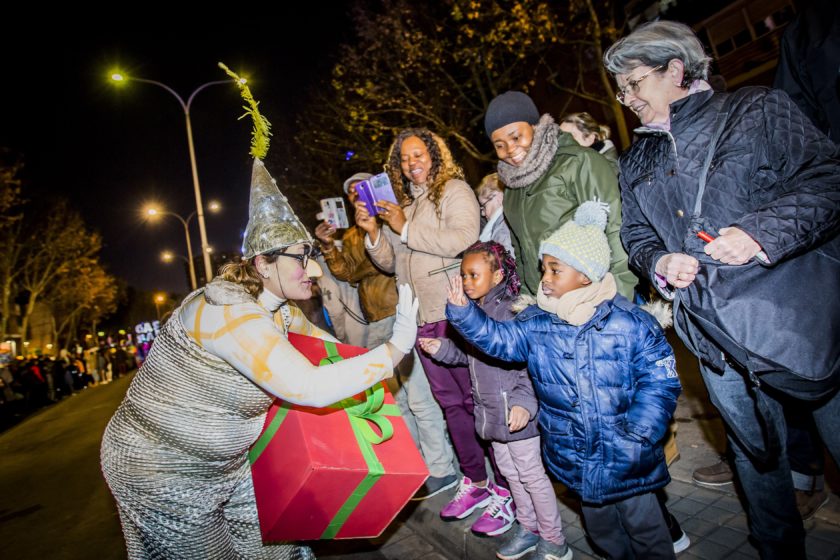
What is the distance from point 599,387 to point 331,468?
1.29m

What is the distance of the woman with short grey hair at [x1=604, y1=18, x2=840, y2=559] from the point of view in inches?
73.6

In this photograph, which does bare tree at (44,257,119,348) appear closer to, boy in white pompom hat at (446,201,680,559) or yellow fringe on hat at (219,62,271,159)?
yellow fringe on hat at (219,62,271,159)

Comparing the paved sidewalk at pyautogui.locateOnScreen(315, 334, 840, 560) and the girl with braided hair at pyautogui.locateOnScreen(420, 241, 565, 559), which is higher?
the girl with braided hair at pyautogui.locateOnScreen(420, 241, 565, 559)

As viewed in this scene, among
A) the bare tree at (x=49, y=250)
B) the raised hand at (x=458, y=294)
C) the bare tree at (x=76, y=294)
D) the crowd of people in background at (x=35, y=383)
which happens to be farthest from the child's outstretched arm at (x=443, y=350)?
the bare tree at (x=76, y=294)

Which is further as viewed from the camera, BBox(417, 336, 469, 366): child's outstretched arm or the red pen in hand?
BBox(417, 336, 469, 366): child's outstretched arm

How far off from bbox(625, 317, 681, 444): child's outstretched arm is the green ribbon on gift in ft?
3.87

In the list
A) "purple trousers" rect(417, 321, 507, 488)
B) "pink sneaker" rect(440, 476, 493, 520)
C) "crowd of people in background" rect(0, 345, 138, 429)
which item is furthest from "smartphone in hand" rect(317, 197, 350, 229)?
"crowd of people in background" rect(0, 345, 138, 429)

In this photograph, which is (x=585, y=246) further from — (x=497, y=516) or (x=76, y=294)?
(x=76, y=294)

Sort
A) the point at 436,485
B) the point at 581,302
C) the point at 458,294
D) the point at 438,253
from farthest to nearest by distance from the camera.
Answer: the point at 436,485
the point at 438,253
the point at 458,294
the point at 581,302

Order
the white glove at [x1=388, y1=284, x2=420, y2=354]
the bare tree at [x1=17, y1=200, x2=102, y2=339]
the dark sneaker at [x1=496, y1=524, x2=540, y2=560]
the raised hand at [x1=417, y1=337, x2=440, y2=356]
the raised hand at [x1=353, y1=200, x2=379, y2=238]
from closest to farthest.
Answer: the white glove at [x1=388, y1=284, x2=420, y2=354]
the dark sneaker at [x1=496, y1=524, x2=540, y2=560]
the raised hand at [x1=417, y1=337, x2=440, y2=356]
the raised hand at [x1=353, y1=200, x2=379, y2=238]
the bare tree at [x1=17, y1=200, x2=102, y2=339]

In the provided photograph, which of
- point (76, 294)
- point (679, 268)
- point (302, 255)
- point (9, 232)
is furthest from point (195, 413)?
point (76, 294)

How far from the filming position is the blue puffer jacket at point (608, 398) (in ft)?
7.50

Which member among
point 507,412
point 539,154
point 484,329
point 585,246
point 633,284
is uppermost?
point 539,154

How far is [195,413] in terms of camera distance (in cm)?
238
